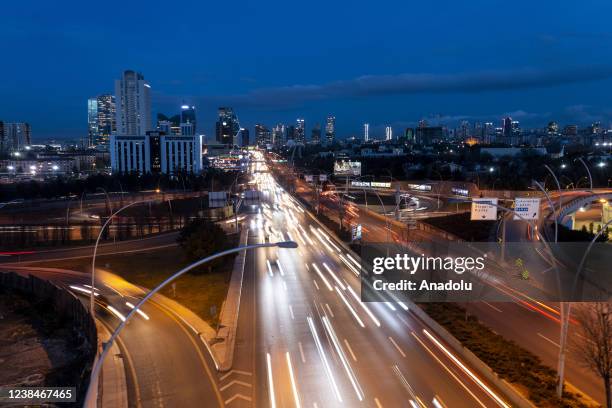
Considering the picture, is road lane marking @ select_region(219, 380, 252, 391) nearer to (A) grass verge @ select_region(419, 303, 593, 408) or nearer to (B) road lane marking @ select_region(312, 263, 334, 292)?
(A) grass verge @ select_region(419, 303, 593, 408)

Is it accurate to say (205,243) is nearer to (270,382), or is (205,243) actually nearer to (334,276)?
(334,276)

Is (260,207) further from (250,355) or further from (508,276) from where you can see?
(250,355)

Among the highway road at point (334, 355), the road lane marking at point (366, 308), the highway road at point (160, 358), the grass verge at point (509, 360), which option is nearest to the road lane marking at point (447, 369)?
the highway road at point (334, 355)

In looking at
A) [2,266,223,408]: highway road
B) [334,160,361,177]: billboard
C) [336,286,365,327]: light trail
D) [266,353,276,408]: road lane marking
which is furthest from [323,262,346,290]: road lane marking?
[334,160,361,177]: billboard

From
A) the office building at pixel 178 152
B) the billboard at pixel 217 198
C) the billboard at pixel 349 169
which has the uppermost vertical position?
the office building at pixel 178 152

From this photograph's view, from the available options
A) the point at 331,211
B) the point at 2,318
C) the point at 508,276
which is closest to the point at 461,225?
the point at 508,276

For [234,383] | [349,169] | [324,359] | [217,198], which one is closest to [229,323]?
[324,359]

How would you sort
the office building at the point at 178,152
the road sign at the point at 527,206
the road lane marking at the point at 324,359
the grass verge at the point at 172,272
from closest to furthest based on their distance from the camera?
the road lane marking at the point at 324,359 < the grass verge at the point at 172,272 < the road sign at the point at 527,206 < the office building at the point at 178,152

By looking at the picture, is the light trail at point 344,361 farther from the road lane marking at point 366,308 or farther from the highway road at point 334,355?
the road lane marking at point 366,308
